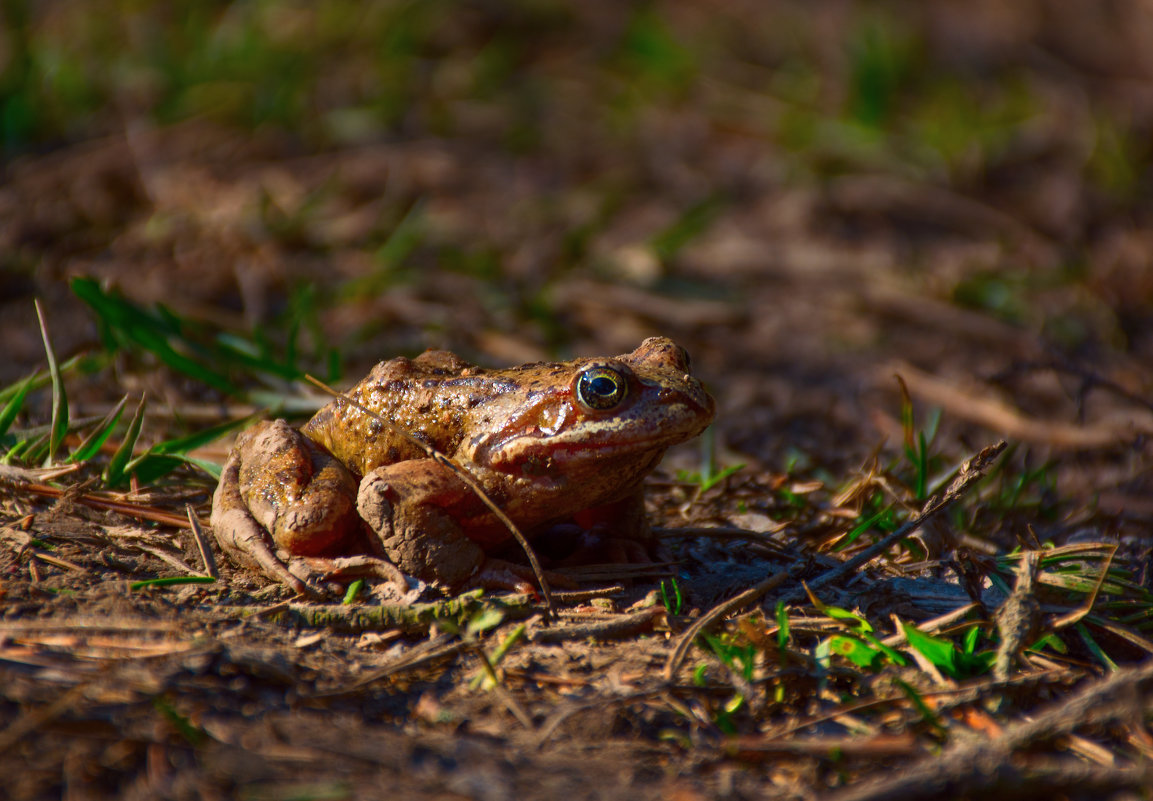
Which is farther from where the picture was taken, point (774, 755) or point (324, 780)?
point (774, 755)

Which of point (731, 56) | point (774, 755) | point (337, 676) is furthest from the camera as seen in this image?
point (731, 56)

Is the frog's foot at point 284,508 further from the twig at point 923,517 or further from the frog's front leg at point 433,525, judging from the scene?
the twig at point 923,517

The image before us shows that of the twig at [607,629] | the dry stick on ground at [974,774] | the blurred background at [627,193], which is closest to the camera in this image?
the dry stick on ground at [974,774]

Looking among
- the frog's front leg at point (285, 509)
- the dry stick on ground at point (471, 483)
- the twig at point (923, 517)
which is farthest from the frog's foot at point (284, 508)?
the twig at point (923, 517)

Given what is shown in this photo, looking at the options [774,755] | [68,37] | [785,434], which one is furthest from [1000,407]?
[68,37]

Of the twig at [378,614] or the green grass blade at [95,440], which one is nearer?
the twig at [378,614]

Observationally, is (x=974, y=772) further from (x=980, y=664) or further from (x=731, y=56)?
(x=731, y=56)
